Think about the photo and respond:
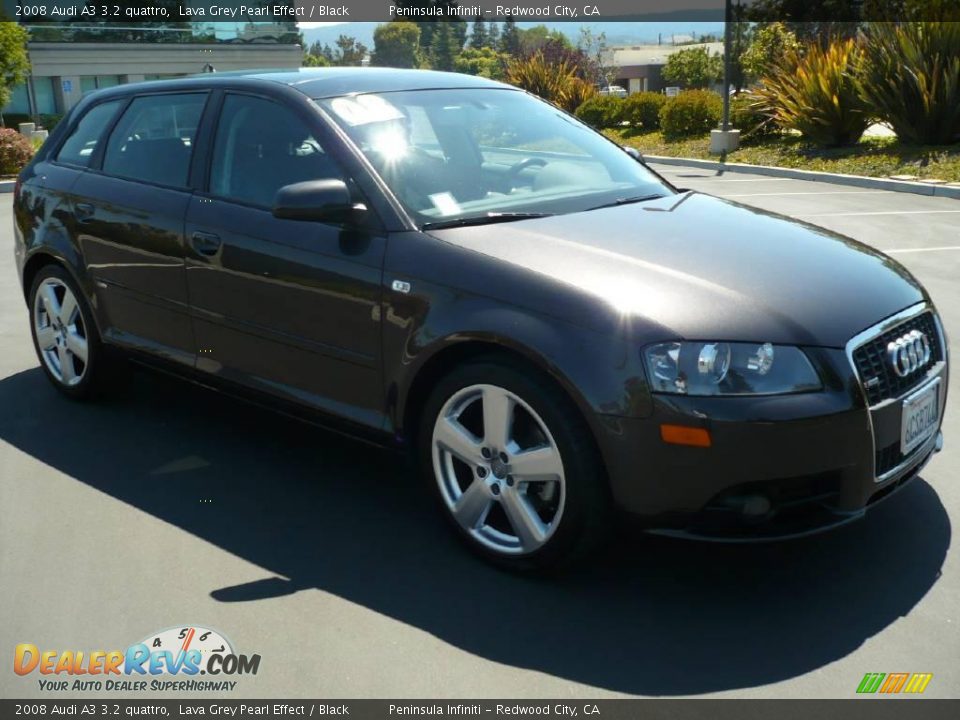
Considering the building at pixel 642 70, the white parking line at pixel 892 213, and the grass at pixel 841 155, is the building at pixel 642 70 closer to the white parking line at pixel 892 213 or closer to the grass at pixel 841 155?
the grass at pixel 841 155

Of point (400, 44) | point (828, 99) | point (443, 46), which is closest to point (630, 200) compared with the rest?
point (828, 99)

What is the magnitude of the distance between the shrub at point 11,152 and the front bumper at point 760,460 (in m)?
20.7

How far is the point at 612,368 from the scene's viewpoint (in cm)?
330

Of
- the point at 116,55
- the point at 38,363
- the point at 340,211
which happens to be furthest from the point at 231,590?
the point at 116,55

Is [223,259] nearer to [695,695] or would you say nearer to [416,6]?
[695,695]

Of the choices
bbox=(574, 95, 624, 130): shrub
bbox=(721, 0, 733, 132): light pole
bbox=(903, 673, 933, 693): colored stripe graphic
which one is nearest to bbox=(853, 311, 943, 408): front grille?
bbox=(903, 673, 933, 693): colored stripe graphic

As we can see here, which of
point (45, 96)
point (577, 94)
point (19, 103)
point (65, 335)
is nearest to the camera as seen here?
point (65, 335)

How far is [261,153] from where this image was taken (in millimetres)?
4559

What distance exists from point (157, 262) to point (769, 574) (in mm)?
2932

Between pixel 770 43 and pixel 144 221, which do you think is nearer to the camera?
pixel 144 221

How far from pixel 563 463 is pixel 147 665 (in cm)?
140

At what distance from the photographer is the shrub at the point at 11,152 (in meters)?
21.3

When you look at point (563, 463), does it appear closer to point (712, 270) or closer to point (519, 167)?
point (712, 270)
